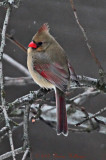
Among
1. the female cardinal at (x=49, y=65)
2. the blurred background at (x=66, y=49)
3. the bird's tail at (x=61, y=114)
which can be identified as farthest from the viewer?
the blurred background at (x=66, y=49)

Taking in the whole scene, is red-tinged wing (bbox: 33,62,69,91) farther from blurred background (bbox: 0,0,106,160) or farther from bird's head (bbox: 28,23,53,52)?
blurred background (bbox: 0,0,106,160)

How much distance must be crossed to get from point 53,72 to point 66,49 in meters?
2.78

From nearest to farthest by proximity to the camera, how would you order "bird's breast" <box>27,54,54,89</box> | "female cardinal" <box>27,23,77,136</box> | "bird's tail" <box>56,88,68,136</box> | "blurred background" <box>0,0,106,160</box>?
"bird's tail" <box>56,88,68,136</box>, "female cardinal" <box>27,23,77,136</box>, "bird's breast" <box>27,54,54,89</box>, "blurred background" <box>0,0,106,160</box>

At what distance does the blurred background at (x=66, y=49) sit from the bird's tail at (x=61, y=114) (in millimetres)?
2497

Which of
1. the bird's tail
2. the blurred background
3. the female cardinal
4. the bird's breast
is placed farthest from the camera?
the blurred background

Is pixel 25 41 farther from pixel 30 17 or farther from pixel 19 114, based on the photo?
pixel 19 114

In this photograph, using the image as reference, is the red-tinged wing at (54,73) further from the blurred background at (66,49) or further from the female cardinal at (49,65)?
the blurred background at (66,49)

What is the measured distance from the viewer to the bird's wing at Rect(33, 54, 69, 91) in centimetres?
224

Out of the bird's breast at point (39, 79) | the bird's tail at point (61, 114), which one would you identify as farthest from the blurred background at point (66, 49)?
the bird's tail at point (61, 114)

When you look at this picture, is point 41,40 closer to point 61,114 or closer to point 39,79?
point 39,79

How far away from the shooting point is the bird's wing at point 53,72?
224 centimetres

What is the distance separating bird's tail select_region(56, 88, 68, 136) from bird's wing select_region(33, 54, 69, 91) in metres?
0.06

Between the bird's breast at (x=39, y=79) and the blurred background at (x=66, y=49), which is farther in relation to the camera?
the blurred background at (x=66, y=49)

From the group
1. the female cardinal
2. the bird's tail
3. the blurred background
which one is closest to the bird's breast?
the female cardinal
